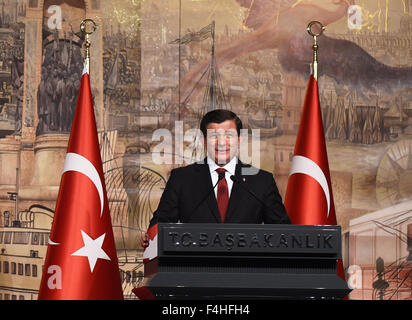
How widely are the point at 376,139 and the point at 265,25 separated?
1.39 meters

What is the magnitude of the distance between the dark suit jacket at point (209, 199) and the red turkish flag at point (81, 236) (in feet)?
3.17

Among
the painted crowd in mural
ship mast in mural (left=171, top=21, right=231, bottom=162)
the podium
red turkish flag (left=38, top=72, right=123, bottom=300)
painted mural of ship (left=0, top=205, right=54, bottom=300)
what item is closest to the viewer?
the podium

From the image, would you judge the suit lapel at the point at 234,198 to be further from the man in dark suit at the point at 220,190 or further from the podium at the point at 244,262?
the podium at the point at 244,262

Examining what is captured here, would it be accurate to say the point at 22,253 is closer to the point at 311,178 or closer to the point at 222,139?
the point at 311,178

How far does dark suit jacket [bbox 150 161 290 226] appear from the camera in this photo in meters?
3.83

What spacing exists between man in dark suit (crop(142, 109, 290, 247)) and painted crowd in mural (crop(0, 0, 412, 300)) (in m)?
2.06

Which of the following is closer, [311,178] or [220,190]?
[220,190]

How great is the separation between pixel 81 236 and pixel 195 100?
6.17ft

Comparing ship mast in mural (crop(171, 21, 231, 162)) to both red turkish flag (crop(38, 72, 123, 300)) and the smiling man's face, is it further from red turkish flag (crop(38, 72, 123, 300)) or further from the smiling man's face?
the smiling man's face

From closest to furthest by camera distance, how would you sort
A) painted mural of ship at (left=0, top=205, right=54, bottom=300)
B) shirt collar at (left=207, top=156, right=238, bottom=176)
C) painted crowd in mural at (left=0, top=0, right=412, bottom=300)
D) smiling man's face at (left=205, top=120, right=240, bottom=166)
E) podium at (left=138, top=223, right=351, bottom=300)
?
podium at (left=138, top=223, right=351, bottom=300)
smiling man's face at (left=205, top=120, right=240, bottom=166)
shirt collar at (left=207, top=156, right=238, bottom=176)
painted mural of ship at (left=0, top=205, right=54, bottom=300)
painted crowd in mural at (left=0, top=0, right=412, bottom=300)

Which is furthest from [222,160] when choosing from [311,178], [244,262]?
[311,178]

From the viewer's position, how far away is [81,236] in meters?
4.70

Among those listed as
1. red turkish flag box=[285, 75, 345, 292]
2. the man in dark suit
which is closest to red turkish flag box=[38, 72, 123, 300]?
the man in dark suit

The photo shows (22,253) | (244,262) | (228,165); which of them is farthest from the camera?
(22,253)
